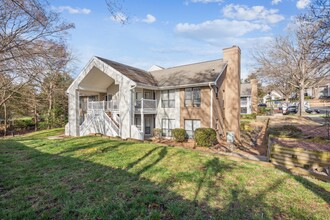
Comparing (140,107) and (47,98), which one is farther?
(47,98)

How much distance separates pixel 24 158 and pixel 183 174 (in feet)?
22.5

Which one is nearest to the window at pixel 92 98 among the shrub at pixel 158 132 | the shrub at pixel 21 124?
the shrub at pixel 158 132

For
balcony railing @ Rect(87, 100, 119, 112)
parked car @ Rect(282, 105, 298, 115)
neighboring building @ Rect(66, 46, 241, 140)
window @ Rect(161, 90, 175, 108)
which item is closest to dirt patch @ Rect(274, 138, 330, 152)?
neighboring building @ Rect(66, 46, 241, 140)

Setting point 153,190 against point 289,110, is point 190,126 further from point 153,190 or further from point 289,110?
A: point 289,110

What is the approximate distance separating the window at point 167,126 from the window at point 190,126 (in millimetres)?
1469

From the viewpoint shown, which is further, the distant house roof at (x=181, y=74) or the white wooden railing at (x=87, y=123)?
the white wooden railing at (x=87, y=123)

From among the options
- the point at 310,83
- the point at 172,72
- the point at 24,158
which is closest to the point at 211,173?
the point at 24,158

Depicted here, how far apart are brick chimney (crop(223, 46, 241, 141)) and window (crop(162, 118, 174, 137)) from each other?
16.5 ft

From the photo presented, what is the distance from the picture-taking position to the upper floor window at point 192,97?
15938 mm

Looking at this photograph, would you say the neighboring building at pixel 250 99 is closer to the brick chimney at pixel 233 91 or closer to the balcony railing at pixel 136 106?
the brick chimney at pixel 233 91

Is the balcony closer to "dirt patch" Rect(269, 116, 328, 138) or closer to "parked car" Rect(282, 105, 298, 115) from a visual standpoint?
"dirt patch" Rect(269, 116, 328, 138)

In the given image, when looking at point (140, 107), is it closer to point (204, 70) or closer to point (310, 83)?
point (204, 70)

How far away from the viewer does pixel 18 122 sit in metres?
26.0

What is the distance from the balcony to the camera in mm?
16197
